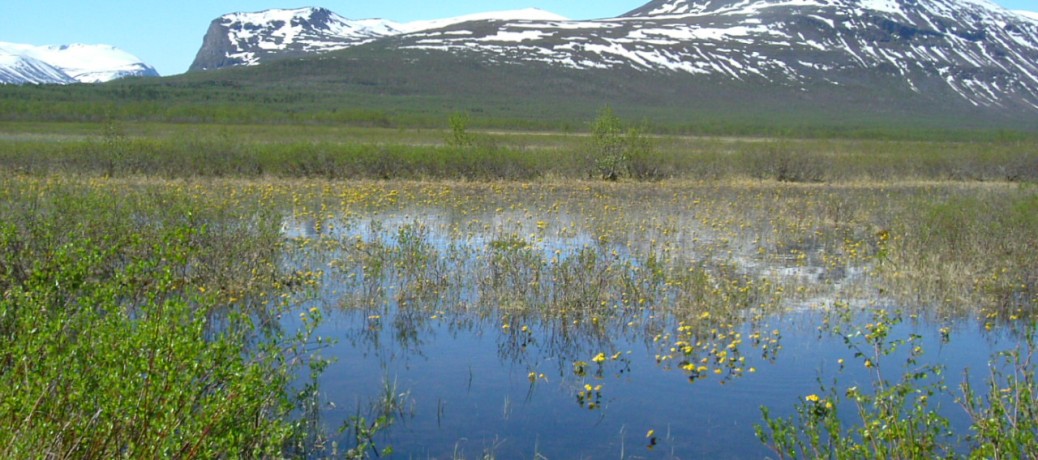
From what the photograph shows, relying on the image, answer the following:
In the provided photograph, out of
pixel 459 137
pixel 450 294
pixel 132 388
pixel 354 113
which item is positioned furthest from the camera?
pixel 354 113

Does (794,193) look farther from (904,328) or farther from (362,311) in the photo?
(362,311)

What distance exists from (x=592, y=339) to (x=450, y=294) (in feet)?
7.22

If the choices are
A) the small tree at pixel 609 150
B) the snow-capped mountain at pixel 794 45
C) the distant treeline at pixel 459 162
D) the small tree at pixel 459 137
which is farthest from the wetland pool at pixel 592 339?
the snow-capped mountain at pixel 794 45

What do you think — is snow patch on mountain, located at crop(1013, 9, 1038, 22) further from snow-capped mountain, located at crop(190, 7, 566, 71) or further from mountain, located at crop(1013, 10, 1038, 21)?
snow-capped mountain, located at crop(190, 7, 566, 71)

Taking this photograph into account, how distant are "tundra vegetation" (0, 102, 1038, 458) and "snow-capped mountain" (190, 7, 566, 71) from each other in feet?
433

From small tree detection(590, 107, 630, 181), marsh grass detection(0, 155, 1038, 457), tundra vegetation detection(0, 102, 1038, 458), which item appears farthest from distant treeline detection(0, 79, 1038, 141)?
marsh grass detection(0, 155, 1038, 457)

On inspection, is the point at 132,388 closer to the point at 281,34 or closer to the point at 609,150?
the point at 609,150

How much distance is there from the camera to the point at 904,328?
1060cm

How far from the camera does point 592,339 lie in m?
9.94

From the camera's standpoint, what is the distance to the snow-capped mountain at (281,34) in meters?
157

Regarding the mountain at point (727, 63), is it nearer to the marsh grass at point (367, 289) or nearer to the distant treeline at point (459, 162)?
the distant treeline at point (459, 162)

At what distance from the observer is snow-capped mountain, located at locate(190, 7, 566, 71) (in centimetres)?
15662

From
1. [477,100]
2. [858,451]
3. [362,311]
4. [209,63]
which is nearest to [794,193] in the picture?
[362,311]

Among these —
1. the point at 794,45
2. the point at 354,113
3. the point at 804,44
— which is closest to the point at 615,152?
the point at 354,113
